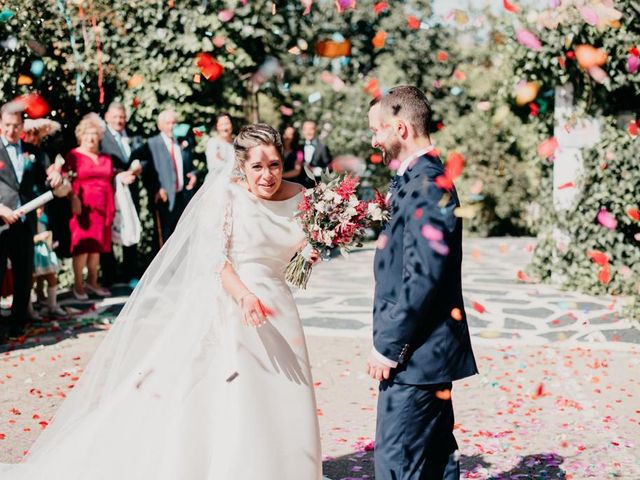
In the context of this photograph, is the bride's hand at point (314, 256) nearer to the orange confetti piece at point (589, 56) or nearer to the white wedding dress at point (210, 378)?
the white wedding dress at point (210, 378)

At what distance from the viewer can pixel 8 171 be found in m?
7.34

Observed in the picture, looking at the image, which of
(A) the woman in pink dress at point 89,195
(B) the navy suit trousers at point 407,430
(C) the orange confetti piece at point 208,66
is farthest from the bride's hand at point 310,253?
(C) the orange confetti piece at point 208,66

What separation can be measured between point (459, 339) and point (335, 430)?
83.3 inches

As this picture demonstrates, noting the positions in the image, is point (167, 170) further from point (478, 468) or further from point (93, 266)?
point (478, 468)

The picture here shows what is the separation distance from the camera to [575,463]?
14.0ft

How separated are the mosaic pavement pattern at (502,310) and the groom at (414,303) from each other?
3986mm

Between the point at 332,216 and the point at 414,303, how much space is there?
704 mm

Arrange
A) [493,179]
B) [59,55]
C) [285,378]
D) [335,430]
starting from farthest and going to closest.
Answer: [493,179], [59,55], [335,430], [285,378]

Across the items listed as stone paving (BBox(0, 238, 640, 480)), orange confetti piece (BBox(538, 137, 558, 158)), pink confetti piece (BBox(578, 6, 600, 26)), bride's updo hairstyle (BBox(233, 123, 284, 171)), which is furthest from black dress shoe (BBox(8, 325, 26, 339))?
pink confetti piece (BBox(578, 6, 600, 26))

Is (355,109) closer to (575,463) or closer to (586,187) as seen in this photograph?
(586,187)

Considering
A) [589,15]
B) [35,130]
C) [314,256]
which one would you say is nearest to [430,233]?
[314,256]

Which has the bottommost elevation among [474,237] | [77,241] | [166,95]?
[474,237]

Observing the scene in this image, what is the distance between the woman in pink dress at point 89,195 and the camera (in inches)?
358

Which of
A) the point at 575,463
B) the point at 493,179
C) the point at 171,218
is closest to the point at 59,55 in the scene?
the point at 171,218
